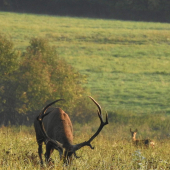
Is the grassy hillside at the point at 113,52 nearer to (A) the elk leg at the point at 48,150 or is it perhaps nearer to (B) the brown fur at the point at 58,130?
(B) the brown fur at the point at 58,130

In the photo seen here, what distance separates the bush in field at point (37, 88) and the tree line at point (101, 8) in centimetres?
4097

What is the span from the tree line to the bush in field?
41.0 m

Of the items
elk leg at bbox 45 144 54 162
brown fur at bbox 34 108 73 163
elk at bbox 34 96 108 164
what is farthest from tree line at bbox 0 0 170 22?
elk leg at bbox 45 144 54 162

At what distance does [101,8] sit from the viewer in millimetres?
91312

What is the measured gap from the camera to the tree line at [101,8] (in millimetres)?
86438

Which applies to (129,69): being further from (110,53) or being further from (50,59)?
(50,59)

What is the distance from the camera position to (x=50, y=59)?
1966 inches

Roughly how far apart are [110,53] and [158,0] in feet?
75.8

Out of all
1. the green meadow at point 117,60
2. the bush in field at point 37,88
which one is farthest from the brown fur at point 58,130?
the bush in field at point 37,88

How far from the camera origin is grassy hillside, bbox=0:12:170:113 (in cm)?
5212

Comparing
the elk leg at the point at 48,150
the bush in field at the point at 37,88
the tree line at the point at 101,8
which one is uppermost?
the elk leg at the point at 48,150

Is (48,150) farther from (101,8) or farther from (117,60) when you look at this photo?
(101,8)

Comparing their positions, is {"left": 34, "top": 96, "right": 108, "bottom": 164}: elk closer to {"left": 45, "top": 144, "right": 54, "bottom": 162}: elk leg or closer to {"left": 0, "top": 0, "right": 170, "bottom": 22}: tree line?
{"left": 45, "top": 144, "right": 54, "bottom": 162}: elk leg

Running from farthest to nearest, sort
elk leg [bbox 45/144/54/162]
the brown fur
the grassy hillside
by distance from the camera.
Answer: the grassy hillside, elk leg [bbox 45/144/54/162], the brown fur
